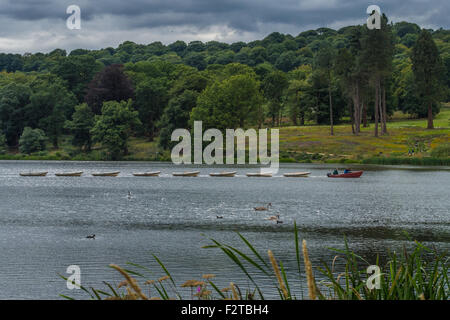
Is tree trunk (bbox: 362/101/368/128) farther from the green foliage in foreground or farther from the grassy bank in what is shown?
the green foliage in foreground

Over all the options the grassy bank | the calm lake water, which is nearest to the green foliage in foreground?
the calm lake water

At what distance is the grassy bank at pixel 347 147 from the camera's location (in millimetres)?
91688

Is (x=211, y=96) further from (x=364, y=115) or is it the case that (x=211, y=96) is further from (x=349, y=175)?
(x=349, y=175)

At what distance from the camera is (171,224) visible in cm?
3706

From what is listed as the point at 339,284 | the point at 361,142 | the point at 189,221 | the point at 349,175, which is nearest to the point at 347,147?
the point at 361,142

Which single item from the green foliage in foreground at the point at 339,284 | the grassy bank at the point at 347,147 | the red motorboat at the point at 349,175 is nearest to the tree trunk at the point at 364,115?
the grassy bank at the point at 347,147

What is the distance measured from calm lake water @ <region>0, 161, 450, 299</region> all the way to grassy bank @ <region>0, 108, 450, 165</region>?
17.9 meters

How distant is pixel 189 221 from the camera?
3853 centimetres

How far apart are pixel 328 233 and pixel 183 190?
29.1m

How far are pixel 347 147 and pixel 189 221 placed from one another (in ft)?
213

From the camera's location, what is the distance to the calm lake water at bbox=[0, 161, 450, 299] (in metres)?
23.7

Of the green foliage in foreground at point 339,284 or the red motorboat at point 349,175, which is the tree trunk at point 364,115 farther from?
the green foliage in foreground at point 339,284

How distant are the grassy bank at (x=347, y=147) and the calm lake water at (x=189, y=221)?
17913 millimetres

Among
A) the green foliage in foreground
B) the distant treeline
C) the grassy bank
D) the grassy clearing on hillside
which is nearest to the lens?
the green foliage in foreground
